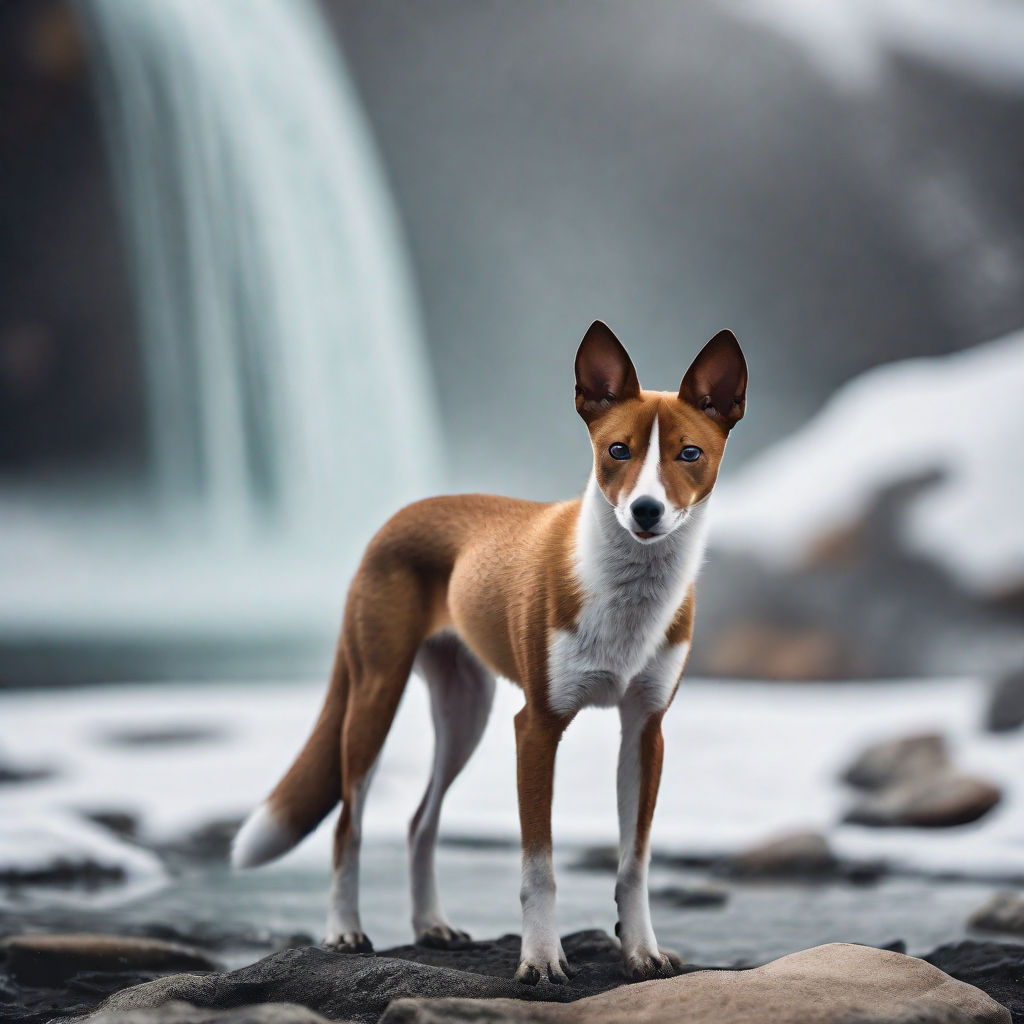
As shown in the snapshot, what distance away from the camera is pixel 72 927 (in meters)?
4.26

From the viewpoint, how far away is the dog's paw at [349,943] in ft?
10.5

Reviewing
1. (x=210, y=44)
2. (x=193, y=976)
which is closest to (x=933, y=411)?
(x=210, y=44)

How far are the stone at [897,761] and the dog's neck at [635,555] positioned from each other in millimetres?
4133

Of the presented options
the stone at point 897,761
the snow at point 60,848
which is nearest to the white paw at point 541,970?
the snow at point 60,848

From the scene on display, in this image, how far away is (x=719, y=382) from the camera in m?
2.73

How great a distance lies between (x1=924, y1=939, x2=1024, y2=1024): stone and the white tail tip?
1840mm

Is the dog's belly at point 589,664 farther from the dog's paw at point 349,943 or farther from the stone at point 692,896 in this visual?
the stone at point 692,896

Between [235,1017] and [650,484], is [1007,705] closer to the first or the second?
[650,484]

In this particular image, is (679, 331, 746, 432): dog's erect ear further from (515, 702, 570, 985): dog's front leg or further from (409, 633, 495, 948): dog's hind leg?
(409, 633, 495, 948): dog's hind leg

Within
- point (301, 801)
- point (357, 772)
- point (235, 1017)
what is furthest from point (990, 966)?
point (235, 1017)

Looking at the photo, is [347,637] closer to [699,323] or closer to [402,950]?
[402,950]

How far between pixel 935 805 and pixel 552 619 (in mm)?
3748

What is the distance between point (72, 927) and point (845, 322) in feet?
23.2

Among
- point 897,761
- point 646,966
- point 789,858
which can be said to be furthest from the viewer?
point 897,761
